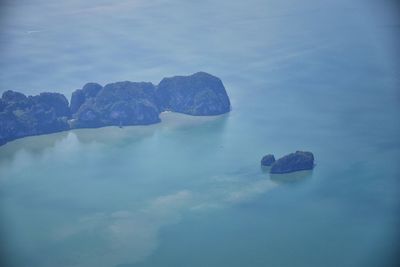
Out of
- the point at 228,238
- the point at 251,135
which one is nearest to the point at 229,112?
the point at 251,135

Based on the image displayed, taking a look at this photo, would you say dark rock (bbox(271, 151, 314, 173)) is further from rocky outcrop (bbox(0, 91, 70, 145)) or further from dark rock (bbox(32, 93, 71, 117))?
dark rock (bbox(32, 93, 71, 117))

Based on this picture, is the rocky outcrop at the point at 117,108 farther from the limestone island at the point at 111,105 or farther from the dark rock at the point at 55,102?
the dark rock at the point at 55,102

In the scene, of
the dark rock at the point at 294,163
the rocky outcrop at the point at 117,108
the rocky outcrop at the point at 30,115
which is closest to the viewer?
the dark rock at the point at 294,163

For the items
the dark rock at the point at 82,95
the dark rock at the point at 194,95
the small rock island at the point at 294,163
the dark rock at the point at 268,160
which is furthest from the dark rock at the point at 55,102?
the small rock island at the point at 294,163

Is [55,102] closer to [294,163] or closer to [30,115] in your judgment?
[30,115]

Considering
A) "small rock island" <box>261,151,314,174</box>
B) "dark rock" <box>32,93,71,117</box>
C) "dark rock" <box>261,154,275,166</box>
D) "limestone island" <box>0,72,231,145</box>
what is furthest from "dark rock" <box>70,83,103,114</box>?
"small rock island" <box>261,151,314,174</box>

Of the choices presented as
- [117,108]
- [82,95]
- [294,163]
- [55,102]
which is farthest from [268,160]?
[55,102]
